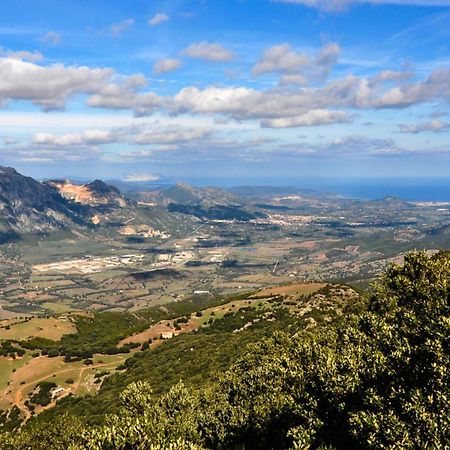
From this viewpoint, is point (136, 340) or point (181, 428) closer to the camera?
point (181, 428)

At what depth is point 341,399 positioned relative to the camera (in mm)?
34781

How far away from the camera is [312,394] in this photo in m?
38.0

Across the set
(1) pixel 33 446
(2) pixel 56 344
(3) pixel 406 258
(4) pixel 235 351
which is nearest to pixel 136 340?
(2) pixel 56 344

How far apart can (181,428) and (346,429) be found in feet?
48.5

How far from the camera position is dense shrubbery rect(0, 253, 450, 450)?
28422 mm

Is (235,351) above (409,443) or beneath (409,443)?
beneath

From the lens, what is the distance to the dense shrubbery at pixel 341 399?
93.2ft

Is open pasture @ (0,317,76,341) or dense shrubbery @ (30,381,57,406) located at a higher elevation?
dense shrubbery @ (30,381,57,406)

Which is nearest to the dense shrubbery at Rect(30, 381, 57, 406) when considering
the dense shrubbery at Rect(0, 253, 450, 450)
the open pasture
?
the dense shrubbery at Rect(0, 253, 450, 450)

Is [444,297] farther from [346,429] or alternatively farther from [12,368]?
[12,368]

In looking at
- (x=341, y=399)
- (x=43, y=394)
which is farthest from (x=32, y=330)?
(x=341, y=399)

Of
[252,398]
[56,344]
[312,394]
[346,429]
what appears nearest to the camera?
[346,429]

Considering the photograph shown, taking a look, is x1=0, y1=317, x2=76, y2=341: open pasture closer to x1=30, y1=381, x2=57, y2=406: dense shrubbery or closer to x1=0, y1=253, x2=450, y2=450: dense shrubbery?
x1=30, y1=381, x2=57, y2=406: dense shrubbery

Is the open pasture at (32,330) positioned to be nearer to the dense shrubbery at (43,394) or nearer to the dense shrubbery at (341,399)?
the dense shrubbery at (43,394)
